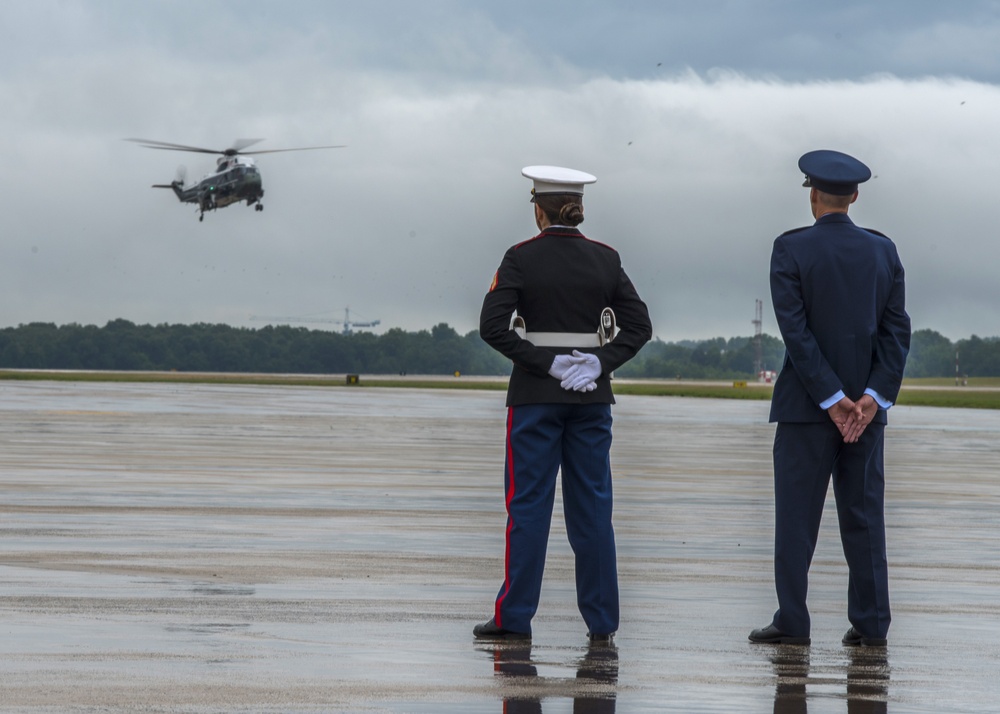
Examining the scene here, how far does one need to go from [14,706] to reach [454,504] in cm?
871

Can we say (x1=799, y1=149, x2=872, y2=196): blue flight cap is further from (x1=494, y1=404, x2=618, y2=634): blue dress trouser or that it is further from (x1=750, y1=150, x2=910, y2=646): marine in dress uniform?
(x1=494, y1=404, x2=618, y2=634): blue dress trouser

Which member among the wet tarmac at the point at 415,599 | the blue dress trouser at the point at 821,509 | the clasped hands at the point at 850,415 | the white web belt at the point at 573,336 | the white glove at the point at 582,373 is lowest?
the wet tarmac at the point at 415,599

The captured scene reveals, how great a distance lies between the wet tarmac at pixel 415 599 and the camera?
5184 millimetres

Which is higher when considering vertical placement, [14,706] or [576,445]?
[576,445]

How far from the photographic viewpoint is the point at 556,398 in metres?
6.48

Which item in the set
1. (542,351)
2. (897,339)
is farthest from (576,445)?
(897,339)

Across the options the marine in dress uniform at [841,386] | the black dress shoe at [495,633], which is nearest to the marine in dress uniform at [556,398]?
the black dress shoe at [495,633]

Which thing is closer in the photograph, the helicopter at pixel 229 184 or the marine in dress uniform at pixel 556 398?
the marine in dress uniform at pixel 556 398

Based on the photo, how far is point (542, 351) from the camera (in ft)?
21.4

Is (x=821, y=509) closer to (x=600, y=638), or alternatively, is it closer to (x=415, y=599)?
(x=600, y=638)

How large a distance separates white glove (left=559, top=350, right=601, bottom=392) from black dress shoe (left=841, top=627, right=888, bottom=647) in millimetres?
1570

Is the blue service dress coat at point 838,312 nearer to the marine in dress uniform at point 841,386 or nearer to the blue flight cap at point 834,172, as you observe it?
the marine in dress uniform at point 841,386

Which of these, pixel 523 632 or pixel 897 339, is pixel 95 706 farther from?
pixel 897 339

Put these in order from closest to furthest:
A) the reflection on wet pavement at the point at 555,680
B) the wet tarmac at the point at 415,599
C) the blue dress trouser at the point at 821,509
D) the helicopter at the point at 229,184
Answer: the reflection on wet pavement at the point at 555,680, the wet tarmac at the point at 415,599, the blue dress trouser at the point at 821,509, the helicopter at the point at 229,184
